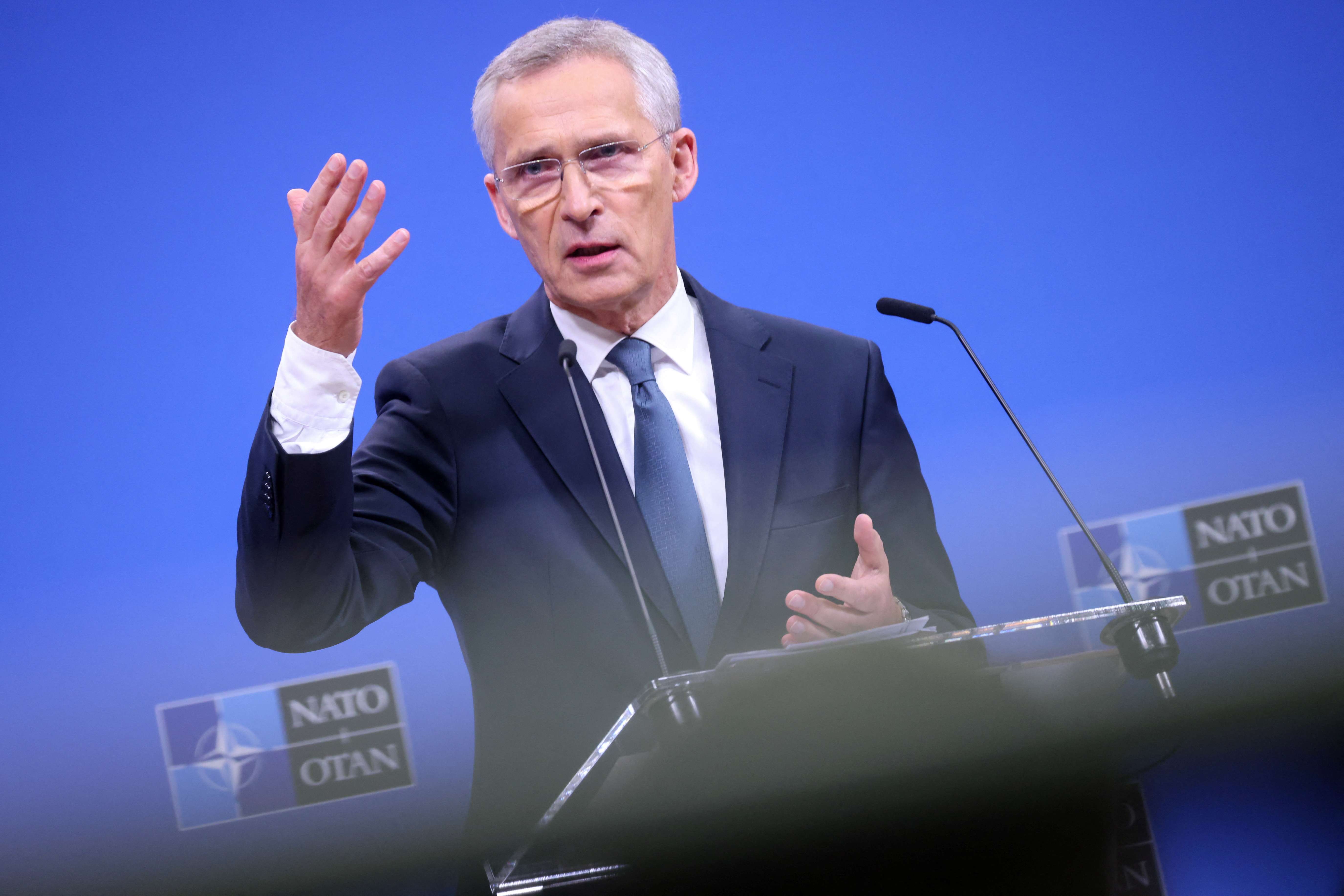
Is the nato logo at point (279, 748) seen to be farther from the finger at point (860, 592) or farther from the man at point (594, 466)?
the finger at point (860, 592)

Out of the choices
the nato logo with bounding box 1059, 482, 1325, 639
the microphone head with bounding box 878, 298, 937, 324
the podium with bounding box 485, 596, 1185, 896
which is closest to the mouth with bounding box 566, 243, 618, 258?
the microphone head with bounding box 878, 298, 937, 324

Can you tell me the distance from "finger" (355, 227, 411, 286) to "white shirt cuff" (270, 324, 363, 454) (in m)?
0.11

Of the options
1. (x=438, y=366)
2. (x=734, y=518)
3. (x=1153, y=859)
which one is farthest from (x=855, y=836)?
(x=438, y=366)

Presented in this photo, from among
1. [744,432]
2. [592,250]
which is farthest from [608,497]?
[592,250]

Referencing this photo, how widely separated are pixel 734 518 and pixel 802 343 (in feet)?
1.31

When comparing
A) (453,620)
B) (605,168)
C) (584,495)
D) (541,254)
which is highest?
(605,168)

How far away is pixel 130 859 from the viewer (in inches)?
97.8

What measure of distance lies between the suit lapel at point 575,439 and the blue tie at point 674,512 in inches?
1.2

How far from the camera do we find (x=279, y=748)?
7.56 feet

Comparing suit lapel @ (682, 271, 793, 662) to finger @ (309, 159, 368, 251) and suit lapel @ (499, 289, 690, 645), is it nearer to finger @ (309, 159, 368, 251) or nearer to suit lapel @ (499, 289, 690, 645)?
suit lapel @ (499, 289, 690, 645)

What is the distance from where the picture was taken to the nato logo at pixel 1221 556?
2703 millimetres

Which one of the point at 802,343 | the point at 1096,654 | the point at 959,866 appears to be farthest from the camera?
the point at 802,343

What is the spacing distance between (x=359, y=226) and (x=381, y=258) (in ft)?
0.14

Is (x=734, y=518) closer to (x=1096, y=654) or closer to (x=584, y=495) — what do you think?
(x=584, y=495)
